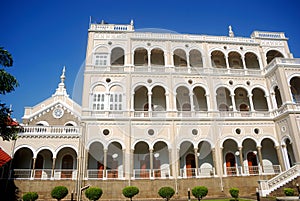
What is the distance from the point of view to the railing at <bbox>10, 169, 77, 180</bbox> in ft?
68.4

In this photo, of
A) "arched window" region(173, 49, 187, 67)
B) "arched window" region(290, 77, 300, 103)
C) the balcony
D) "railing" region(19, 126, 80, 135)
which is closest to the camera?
the balcony

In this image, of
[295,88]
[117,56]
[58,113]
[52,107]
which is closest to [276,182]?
[295,88]

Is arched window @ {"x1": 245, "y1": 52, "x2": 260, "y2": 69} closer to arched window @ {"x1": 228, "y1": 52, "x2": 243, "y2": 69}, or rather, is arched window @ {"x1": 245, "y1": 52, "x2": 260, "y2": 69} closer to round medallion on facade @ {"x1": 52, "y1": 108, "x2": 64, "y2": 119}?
arched window @ {"x1": 228, "y1": 52, "x2": 243, "y2": 69}

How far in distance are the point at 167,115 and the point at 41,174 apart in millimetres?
13561

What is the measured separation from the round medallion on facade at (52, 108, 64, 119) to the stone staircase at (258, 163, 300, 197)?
2130 cm

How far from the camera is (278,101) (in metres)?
27.8

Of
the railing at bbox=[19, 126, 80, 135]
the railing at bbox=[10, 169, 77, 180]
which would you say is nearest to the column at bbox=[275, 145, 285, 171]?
the railing at bbox=[10, 169, 77, 180]

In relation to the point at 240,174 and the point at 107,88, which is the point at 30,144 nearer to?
the point at 107,88

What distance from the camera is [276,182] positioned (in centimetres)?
1978

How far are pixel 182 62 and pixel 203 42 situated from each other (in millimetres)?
3417

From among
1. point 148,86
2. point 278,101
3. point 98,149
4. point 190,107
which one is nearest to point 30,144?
point 98,149

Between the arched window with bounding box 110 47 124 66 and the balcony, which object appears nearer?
the balcony

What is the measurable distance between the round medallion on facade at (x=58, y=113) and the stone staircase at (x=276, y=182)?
839 inches

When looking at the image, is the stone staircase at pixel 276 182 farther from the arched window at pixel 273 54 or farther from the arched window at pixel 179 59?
the arched window at pixel 179 59
